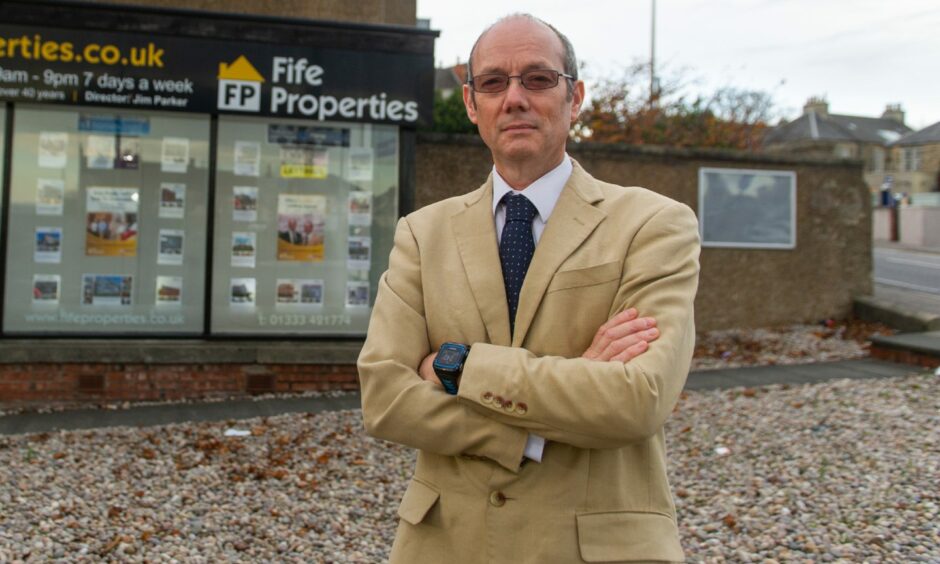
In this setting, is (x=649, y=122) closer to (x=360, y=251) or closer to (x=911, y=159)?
(x=360, y=251)

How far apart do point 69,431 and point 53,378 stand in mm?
1255

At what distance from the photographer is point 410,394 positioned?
6.08 feet

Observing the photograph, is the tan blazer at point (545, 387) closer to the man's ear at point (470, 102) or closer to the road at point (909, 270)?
the man's ear at point (470, 102)

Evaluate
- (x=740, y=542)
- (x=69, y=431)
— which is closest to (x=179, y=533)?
(x=69, y=431)

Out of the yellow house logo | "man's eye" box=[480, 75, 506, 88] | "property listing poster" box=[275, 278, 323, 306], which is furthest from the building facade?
"man's eye" box=[480, 75, 506, 88]

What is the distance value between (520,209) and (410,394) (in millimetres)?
501

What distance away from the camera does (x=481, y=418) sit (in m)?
1.76

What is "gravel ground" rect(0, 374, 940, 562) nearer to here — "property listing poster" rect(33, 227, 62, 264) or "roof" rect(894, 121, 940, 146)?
"property listing poster" rect(33, 227, 62, 264)

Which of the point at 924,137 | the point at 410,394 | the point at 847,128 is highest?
the point at 847,128

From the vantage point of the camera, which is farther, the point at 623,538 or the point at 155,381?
the point at 155,381

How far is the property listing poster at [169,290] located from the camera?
8.08 m

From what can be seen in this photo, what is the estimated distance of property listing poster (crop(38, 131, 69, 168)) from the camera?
7.86 meters

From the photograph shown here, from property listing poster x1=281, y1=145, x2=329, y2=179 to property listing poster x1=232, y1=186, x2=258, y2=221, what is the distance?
0.35m

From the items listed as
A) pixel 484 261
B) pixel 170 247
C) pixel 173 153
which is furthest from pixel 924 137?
pixel 484 261
